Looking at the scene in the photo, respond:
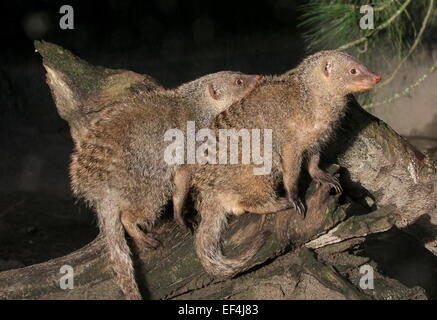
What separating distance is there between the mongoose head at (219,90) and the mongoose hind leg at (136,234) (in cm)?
58

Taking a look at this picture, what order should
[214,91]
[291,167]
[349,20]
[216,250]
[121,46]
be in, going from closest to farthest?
[216,250] → [291,167] → [214,91] → [349,20] → [121,46]

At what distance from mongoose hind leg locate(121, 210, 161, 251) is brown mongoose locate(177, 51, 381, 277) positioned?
0.61 feet

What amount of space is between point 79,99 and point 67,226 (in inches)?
64.2

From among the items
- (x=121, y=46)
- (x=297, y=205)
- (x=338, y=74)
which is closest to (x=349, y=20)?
(x=338, y=74)

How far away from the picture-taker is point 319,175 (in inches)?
105

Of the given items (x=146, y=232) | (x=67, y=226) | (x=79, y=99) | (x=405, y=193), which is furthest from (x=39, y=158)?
(x=405, y=193)

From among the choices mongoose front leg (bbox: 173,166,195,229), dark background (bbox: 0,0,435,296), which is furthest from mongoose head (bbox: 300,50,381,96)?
dark background (bbox: 0,0,435,296)

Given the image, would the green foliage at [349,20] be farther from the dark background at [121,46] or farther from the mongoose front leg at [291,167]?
the mongoose front leg at [291,167]

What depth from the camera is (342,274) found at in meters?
2.64

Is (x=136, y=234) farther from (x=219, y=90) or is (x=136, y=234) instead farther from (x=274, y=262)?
(x=219, y=90)

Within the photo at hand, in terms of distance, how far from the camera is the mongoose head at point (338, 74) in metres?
2.58

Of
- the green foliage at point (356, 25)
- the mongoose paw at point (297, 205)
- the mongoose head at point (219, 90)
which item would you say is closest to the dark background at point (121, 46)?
the green foliage at point (356, 25)

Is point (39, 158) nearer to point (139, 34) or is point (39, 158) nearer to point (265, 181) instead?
point (139, 34)

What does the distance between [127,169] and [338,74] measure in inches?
37.6
